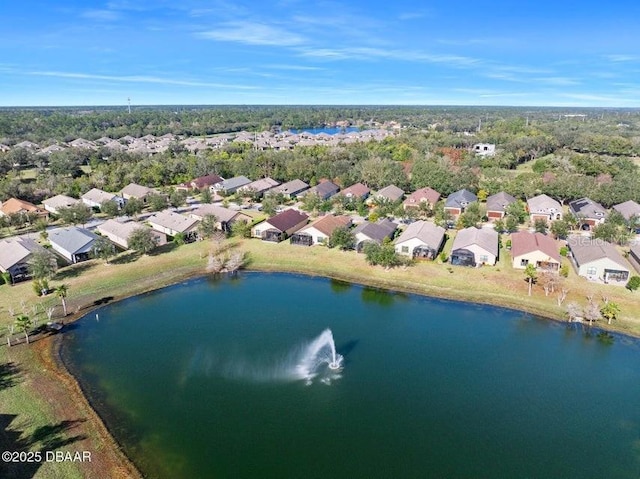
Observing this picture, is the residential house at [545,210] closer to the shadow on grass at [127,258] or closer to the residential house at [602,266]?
the residential house at [602,266]

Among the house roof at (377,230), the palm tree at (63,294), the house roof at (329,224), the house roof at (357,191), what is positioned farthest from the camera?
the house roof at (357,191)

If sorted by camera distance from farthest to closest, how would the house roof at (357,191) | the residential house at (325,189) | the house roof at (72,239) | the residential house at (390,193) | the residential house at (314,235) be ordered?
the residential house at (325,189) < the house roof at (357,191) < the residential house at (390,193) < the residential house at (314,235) < the house roof at (72,239)

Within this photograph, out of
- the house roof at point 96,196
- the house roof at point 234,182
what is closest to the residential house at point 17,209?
the house roof at point 96,196

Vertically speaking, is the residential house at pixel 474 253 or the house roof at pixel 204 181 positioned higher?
the house roof at pixel 204 181

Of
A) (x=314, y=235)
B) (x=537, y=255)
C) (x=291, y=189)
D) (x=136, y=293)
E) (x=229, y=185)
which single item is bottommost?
(x=136, y=293)

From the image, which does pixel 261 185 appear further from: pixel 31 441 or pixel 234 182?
pixel 31 441

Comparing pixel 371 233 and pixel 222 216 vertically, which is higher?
pixel 222 216

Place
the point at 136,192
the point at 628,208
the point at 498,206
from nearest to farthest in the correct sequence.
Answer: the point at 628,208
the point at 498,206
the point at 136,192

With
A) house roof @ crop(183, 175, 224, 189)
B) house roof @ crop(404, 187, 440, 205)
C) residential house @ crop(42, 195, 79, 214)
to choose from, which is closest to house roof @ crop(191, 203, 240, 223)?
house roof @ crop(183, 175, 224, 189)

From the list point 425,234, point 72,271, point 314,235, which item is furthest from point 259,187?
point 72,271
